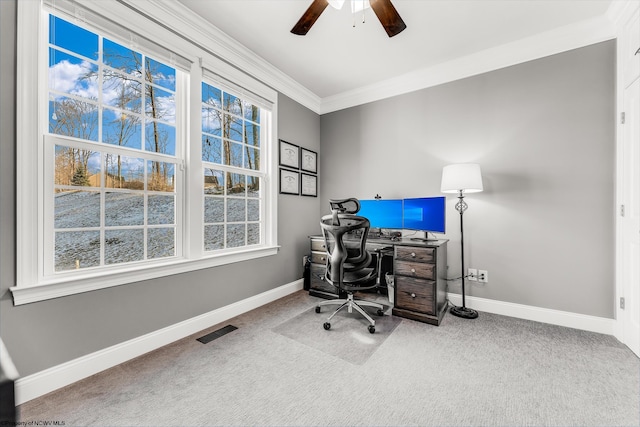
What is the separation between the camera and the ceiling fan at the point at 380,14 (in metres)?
1.72

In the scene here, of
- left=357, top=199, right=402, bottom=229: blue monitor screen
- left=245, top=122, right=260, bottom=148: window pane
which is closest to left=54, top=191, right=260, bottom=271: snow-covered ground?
left=245, top=122, right=260, bottom=148: window pane

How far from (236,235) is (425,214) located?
81.4 inches

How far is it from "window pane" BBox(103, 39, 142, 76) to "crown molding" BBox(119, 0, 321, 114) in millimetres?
302

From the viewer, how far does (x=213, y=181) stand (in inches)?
107

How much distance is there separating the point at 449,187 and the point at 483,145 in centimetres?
72

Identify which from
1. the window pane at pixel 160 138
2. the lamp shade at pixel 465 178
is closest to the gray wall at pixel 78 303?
the window pane at pixel 160 138

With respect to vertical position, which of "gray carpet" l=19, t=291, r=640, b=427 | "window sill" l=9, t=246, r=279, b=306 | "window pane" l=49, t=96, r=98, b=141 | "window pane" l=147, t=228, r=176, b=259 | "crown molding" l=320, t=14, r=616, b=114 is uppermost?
"crown molding" l=320, t=14, r=616, b=114

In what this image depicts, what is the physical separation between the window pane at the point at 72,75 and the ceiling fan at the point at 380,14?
1492 mm

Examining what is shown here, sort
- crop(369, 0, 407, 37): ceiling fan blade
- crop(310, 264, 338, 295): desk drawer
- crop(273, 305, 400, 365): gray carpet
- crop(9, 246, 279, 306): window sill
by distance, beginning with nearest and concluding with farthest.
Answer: crop(9, 246, 279, 306): window sill, crop(369, 0, 407, 37): ceiling fan blade, crop(273, 305, 400, 365): gray carpet, crop(310, 264, 338, 295): desk drawer

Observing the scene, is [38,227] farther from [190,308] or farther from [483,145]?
[483,145]

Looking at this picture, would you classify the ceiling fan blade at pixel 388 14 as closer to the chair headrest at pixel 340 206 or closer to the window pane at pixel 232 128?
the chair headrest at pixel 340 206

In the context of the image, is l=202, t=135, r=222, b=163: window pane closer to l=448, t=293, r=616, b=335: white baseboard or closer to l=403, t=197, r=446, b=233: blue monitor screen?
l=403, t=197, r=446, b=233: blue monitor screen

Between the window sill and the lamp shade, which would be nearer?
the window sill

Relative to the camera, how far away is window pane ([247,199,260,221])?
3113 millimetres
